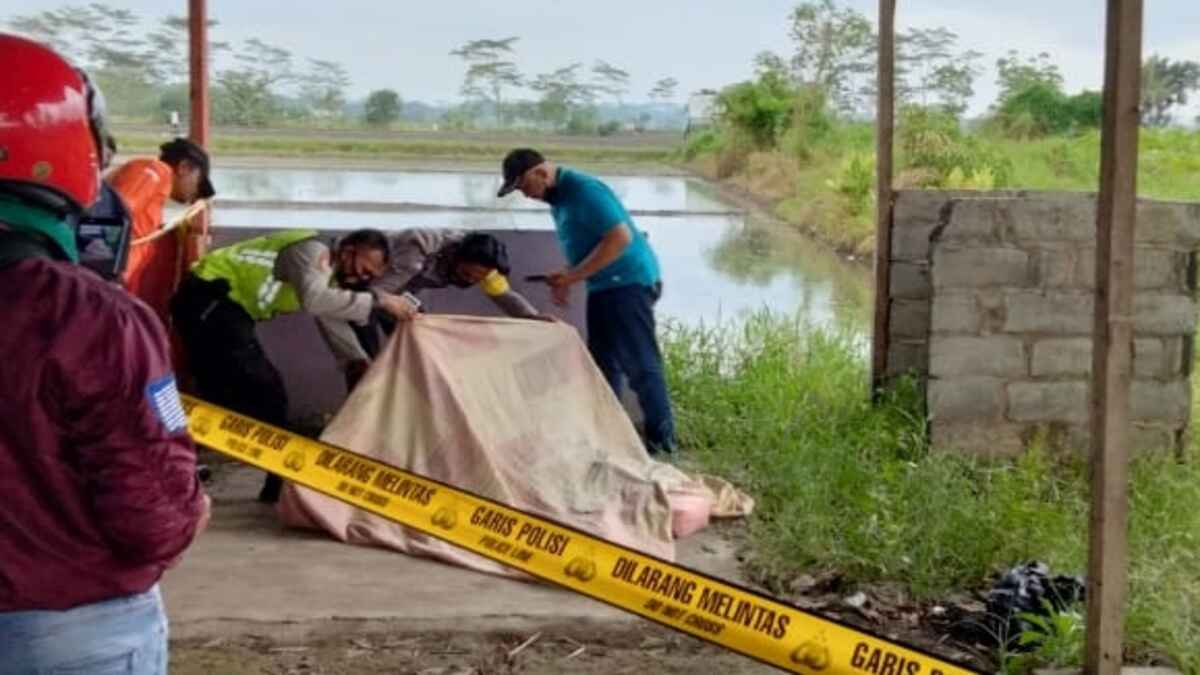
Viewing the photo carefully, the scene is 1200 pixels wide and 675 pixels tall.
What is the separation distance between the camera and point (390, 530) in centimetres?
562

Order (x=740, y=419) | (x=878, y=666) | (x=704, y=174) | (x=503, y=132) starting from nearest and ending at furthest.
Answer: (x=878, y=666), (x=740, y=419), (x=503, y=132), (x=704, y=174)

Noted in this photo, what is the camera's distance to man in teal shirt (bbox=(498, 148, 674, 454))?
688 cm

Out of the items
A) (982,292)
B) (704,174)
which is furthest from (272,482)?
(704,174)

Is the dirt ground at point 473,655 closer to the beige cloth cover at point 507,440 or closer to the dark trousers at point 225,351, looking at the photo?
the beige cloth cover at point 507,440

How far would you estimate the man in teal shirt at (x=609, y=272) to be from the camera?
22.6 feet

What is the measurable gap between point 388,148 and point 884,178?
11.3 feet

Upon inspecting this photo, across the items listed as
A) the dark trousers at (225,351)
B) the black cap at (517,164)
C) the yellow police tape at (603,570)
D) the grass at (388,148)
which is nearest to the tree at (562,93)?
the grass at (388,148)

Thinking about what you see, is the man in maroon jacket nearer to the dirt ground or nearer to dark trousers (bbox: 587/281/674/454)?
the dirt ground

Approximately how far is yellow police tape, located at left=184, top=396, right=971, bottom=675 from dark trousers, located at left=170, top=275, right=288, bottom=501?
1.59 m

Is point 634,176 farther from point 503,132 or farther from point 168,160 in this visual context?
point 168,160

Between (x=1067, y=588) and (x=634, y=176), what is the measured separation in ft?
17.6

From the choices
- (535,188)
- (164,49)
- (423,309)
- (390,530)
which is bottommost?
(390,530)

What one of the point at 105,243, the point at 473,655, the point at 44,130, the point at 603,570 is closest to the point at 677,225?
the point at 473,655

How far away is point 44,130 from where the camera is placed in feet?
6.63
